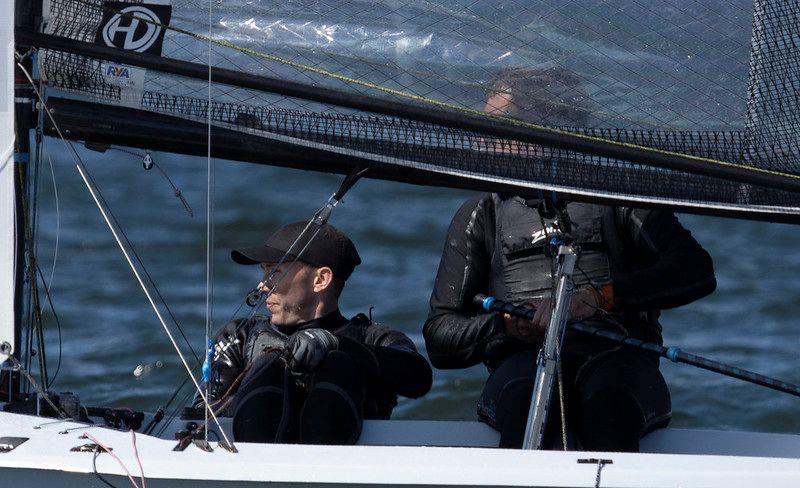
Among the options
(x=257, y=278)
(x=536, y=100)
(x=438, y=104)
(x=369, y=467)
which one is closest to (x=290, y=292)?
(x=438, y=104)

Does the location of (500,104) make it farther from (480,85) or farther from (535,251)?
(535,251)

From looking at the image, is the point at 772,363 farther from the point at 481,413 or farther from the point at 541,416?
the point at 541,416

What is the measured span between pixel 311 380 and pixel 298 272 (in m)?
0.32

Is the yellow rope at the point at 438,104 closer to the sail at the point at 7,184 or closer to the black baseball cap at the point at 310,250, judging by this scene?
the sail at the point at 7,184

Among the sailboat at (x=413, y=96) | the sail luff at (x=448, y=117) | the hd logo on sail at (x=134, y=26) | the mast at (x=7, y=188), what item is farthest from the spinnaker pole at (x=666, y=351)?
the mast at (x=7, y=188)

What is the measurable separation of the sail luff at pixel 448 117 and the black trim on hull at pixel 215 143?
0.40 feet

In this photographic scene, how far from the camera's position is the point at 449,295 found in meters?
2.92

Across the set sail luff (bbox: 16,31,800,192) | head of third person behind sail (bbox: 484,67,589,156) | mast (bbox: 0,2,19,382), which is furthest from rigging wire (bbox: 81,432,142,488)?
head of third person behind sail (bbox: 484,67,589,156)

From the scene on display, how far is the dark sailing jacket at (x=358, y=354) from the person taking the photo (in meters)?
2.82

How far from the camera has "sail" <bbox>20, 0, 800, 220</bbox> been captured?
8.32ft

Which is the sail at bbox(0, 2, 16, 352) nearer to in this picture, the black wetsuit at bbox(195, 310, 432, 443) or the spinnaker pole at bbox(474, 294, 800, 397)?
the black wetsuit at bbox(195, 310, 432, 443)

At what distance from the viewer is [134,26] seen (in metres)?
2.59

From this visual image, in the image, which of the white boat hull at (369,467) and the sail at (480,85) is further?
the sail at (480,85)

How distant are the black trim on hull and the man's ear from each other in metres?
0.34
